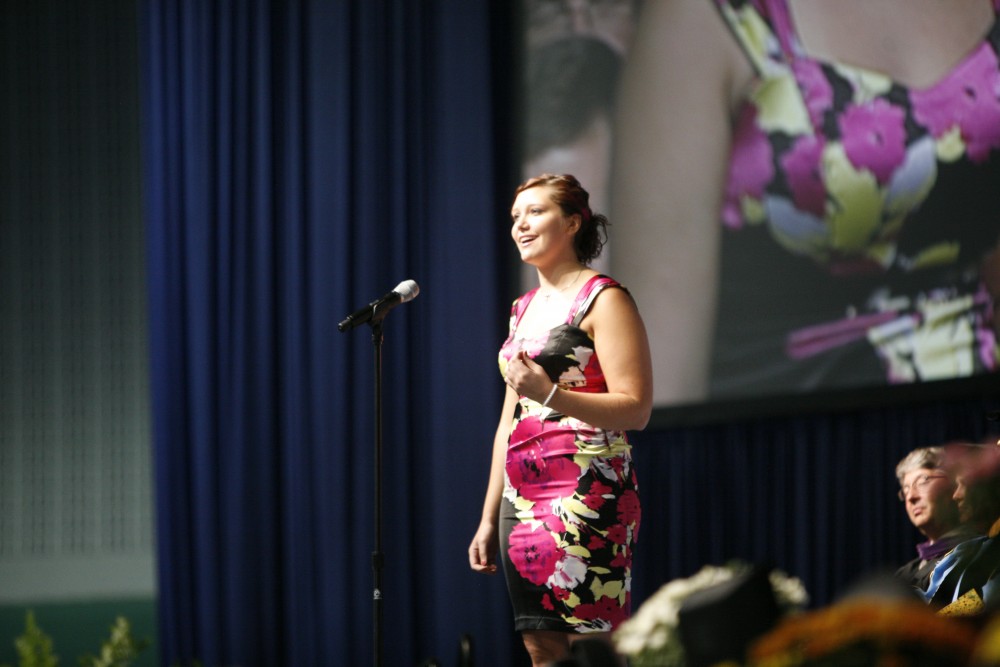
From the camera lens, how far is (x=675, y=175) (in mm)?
4055

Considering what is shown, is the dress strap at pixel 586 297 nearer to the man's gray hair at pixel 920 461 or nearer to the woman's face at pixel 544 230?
the woman's face at pixel 544 230

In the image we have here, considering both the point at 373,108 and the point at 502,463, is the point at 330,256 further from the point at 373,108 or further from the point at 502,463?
the point at 502,463

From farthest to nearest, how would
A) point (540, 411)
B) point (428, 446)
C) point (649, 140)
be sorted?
point (428, 446), point (649, 140), point (540, 411)

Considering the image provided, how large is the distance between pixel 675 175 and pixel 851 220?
24.5 inches

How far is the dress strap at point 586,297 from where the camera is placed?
100.0 inches

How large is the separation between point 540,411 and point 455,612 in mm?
2000

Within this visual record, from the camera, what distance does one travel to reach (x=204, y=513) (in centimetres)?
448

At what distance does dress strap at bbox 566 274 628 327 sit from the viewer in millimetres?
2539

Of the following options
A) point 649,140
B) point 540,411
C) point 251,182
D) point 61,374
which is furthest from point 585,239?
point 61,374

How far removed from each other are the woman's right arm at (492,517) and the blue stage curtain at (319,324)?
1638 mm

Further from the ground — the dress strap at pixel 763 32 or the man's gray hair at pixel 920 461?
the dress strap at pixel 763 32

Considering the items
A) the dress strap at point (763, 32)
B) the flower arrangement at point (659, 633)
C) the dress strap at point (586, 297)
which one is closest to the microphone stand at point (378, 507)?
the dress strap at point (586, 297)

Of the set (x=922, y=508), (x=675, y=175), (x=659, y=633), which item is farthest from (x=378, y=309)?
(x=659, y=633)

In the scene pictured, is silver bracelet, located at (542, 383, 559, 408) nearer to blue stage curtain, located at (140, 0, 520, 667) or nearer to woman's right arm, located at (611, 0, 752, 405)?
woman's right arm, located at (611, 0, 752, 405)
